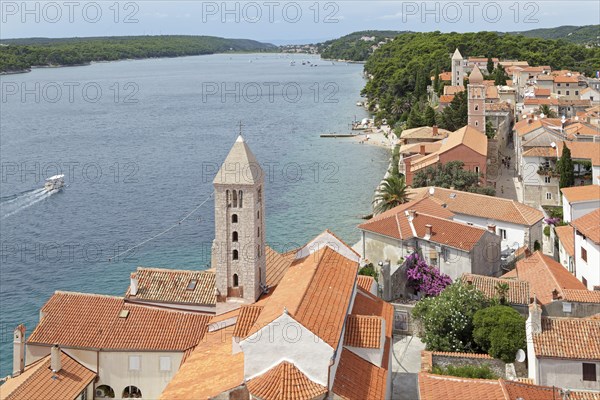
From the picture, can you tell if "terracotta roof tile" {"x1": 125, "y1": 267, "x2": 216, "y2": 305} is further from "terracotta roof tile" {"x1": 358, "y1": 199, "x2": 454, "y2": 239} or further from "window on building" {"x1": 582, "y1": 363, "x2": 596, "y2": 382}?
"window on building" {"x1": 582, "y1": 363, "x2": 596, "y2": 382}

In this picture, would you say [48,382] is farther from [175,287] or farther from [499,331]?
[499,331]

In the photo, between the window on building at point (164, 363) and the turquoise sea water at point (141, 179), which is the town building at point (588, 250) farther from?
the turquoise sea water at point (141, 179)

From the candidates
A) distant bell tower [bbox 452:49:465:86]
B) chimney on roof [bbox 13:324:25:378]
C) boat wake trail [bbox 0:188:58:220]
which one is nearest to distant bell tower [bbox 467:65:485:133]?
distant bell tower [bbox 452:49:465:86]

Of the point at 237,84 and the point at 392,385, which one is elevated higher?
the point at 237,84

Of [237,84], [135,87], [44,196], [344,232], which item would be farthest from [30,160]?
[237,84]

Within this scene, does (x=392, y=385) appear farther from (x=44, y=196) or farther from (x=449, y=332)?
(x=44, y=196)

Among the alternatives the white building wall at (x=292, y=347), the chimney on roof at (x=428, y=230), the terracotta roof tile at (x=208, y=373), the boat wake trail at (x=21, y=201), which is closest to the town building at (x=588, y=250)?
the chimney on roof at (x=428, y=230)
